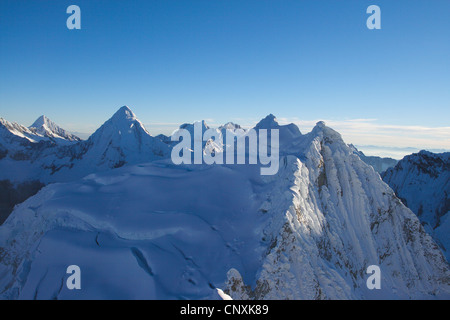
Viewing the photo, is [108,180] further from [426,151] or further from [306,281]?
[426,151]

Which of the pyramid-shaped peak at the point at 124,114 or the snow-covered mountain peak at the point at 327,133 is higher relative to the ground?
the pyramid-shaped peak at the point at 124,114

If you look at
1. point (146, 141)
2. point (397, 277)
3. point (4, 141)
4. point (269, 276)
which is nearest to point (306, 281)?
point (269, 276)

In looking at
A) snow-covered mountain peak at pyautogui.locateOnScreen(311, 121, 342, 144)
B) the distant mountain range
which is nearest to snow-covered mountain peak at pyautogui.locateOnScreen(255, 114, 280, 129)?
snow-covered mountain peak at pyautogui.locateOnScreen(311, 121, 342, 144)

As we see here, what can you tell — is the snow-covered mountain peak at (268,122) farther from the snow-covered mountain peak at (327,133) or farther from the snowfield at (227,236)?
the snowfield at (227,236)

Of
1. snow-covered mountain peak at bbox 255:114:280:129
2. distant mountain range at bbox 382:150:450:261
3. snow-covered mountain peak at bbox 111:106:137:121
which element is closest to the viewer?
snow-covered mountain peak at bbox 255:114:280:129

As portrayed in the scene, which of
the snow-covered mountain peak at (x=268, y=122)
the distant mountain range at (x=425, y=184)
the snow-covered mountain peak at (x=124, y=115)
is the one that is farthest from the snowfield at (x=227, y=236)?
the snow-covered mountain peak at (x=124, y=115)

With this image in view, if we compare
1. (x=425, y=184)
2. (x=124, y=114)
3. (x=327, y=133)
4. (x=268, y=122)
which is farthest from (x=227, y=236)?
(x=124, y=114)

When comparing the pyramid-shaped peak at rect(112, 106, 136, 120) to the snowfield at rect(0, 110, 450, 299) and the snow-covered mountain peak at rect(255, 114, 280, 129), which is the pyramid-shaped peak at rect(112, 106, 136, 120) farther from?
the snowfield at rect(0, 110, 450, 299)

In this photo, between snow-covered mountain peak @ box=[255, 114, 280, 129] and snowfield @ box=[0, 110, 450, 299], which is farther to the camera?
snow-covered mountain peak @ box=[255, 114, 280, 129]
